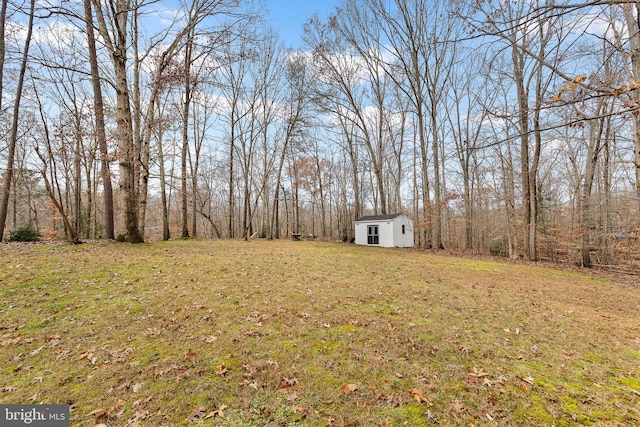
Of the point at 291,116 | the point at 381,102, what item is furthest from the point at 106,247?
the point at 381,102

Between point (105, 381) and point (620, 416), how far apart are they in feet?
14.0

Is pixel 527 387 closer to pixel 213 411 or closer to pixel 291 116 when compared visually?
pixel 213 411

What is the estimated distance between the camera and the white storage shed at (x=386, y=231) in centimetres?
1642

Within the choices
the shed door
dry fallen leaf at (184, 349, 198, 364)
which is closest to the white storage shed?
the shed door

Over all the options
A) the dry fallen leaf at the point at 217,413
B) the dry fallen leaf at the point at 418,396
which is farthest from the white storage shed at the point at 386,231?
the dry fallen leaf at the point at 217,413

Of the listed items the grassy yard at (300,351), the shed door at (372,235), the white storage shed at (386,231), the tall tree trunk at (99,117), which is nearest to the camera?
the grassy yard at (300,351)

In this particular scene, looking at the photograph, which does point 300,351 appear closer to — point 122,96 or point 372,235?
point 122,96

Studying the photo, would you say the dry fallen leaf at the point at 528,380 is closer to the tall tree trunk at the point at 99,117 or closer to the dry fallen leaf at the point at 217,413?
the dry fallen leaf at the point at 217,413

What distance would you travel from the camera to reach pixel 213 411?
2.00 m

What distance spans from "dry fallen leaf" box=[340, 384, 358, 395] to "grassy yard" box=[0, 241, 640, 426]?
2 centimetres

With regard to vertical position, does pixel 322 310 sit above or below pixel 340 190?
below

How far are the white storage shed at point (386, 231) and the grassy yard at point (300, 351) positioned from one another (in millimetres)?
11005

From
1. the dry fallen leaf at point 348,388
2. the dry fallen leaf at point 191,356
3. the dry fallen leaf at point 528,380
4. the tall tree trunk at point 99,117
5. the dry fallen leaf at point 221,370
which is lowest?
the dry fallen leaf at point 528,380

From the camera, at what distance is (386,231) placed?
16609 mm
